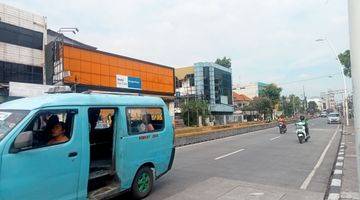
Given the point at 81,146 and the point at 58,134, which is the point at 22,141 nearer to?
the point at 58,134

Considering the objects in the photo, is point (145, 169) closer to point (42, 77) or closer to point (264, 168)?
point (264, 168)

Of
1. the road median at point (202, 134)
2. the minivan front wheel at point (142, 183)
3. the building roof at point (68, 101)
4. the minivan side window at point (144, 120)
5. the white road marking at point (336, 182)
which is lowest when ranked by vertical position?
the white road marking at point (336, 182)

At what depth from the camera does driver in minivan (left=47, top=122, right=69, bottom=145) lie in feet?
19.7

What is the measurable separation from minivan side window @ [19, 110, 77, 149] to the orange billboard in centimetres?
2492

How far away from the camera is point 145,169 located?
8000mm

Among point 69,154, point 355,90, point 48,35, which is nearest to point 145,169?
point 69,154

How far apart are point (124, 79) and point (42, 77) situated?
859 cm

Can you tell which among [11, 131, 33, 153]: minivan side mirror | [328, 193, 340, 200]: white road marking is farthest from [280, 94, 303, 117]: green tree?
→ [11, 131, 33, 153]: minivan side mirror

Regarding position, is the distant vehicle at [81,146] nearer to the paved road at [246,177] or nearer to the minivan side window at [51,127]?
the minivan side window at [51,127]

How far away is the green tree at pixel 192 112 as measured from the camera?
5303 centimetres

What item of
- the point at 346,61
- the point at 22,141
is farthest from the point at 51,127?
the point at 346,61

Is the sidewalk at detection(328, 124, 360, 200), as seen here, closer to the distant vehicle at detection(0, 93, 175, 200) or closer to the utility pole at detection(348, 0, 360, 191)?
the utility pole at detection(348, 0, 360, 191)

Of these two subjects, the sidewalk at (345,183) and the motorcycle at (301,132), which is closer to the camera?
the sidewalk at (345,183)

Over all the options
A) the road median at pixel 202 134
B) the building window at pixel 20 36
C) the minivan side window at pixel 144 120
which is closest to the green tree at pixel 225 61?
the road median at pixel 202 134
